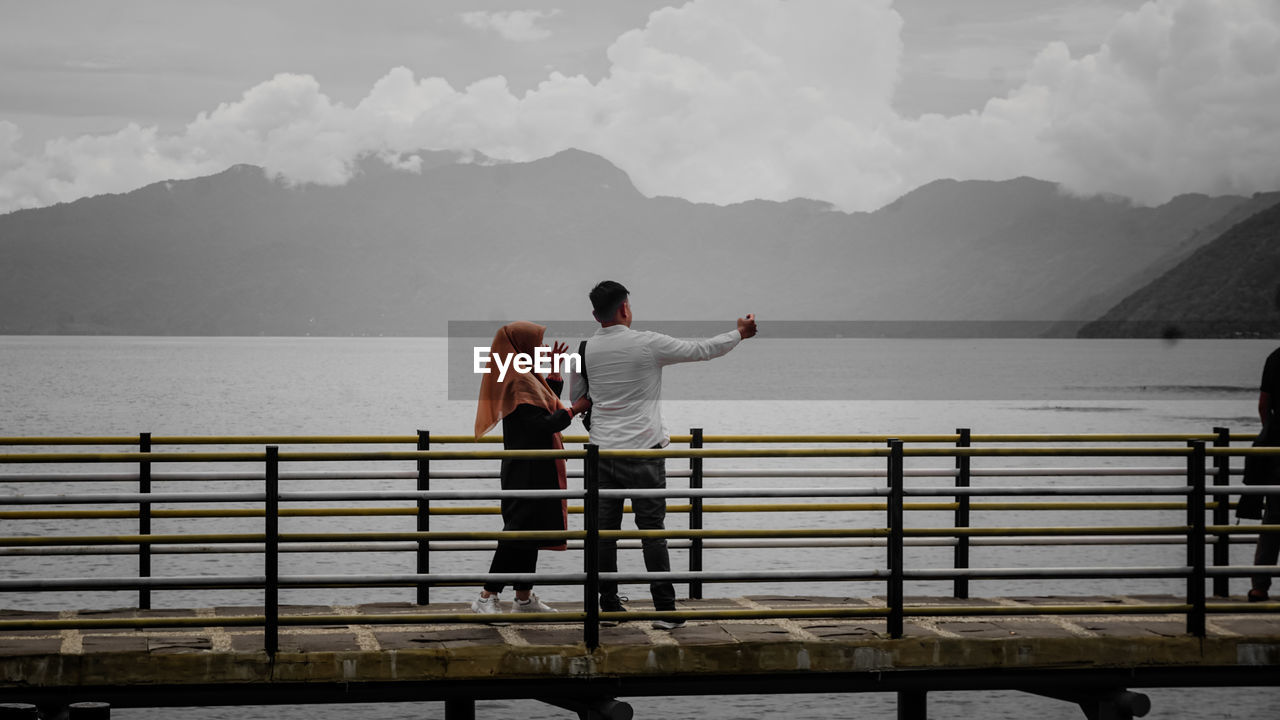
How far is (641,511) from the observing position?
8055 millimetres

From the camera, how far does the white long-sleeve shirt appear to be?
804 centimetres

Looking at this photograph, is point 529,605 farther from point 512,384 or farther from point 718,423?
point 718,423

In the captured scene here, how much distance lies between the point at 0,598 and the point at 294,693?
20.5 m

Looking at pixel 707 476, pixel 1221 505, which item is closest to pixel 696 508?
pixel 707 476

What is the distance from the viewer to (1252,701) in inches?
857

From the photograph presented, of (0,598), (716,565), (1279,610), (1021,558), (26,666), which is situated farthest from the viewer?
(1021,558)

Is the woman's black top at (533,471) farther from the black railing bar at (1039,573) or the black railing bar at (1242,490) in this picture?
the black railing bar at (1242,490)

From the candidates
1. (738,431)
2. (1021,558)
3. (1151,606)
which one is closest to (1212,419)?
(738,431)

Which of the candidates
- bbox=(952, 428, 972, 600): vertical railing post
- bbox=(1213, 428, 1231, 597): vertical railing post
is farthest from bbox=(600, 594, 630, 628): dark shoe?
bbox=(1213, 428, 1231, 597): vertical railing post

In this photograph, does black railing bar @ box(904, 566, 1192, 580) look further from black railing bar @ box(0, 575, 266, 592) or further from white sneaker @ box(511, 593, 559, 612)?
black railing bar @ box(0, 575, 266, 592)

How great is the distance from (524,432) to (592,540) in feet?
3.55

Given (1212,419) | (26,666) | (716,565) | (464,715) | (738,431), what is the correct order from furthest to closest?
(1212,419)
(738,431)
(716,565)
(464,715)
(26,666)

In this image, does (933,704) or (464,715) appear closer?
(464,715)

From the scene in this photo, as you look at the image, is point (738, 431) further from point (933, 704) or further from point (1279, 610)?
point (1279, 610)
